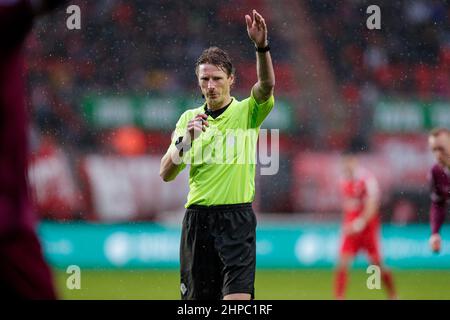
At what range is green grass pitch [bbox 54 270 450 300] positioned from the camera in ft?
35.9

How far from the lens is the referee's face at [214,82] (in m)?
5.37

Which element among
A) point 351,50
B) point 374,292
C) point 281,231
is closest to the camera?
point 374,292

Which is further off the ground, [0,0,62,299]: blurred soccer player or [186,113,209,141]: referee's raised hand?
[186,113,209,141]: referee's raised hand

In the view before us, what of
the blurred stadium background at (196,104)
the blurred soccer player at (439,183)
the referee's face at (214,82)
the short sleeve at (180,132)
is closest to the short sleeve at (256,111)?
the referee's face at (214,82)

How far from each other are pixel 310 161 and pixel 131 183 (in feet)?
8.70

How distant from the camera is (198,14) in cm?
1406

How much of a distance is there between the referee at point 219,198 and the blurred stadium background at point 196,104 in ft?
21.7

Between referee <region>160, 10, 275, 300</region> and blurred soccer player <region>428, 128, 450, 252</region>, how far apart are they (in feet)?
7.53

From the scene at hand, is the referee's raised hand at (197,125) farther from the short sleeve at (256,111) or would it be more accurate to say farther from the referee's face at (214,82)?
the short sleeve at (256,111)

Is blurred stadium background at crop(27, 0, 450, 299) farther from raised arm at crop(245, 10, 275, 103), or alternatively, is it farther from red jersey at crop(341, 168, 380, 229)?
raised arm at crop(245, 10, 275, 103)

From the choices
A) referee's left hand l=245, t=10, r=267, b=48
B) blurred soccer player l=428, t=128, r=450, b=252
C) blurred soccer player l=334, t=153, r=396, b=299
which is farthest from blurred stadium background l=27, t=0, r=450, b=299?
referee's left hand l=245, t=10, r=267, b=48

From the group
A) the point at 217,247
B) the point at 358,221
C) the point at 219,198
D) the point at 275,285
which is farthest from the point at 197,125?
the point at 275,285
